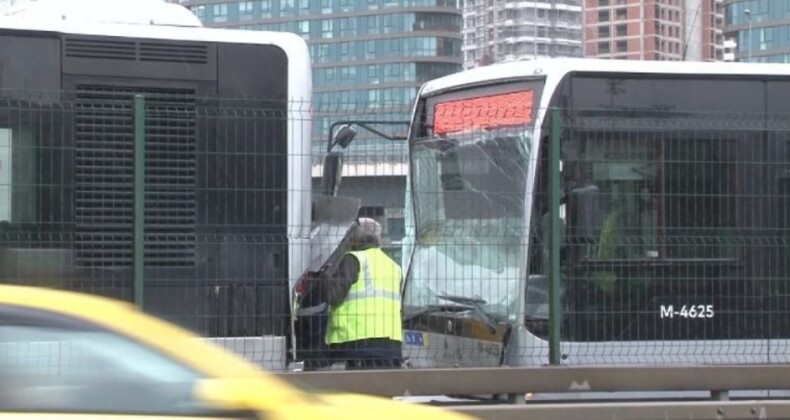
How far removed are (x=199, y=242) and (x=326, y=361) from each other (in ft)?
4.11

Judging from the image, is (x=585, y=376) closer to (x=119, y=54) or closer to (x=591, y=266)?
(x=591, y=266)

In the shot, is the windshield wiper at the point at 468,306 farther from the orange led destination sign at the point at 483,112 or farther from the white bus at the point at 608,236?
the orange led destination sign at the point at 483,112

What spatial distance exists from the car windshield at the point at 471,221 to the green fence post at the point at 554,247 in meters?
0.29

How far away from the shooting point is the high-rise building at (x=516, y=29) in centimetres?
12200

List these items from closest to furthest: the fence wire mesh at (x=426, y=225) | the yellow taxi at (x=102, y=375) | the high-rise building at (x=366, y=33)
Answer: the yellow taxi at (x=102, y=375), the fence wire mesh at (x=426, y=225), the high-rise building at (x=366, y=33)

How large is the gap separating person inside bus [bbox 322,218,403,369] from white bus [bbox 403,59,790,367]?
520 mm

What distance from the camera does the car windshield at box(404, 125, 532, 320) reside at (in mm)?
8703

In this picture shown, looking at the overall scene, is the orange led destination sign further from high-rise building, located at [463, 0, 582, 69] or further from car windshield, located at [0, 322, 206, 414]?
high-rise building, located at [463, 0, 582, 69]

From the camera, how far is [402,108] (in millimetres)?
8688

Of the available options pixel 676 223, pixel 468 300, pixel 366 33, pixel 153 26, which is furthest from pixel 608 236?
pixel 366 33

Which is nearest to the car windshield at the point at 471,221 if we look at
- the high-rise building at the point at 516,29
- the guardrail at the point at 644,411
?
the guardrail at the point at 644,411

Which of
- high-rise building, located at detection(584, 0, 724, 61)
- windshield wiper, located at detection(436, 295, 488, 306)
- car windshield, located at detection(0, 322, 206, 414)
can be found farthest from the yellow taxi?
high-rise building, located at detection(584, 0, 724, 61)

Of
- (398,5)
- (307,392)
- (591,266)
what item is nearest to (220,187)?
(591,266)

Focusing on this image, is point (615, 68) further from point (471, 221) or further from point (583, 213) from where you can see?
point (471, 221)
